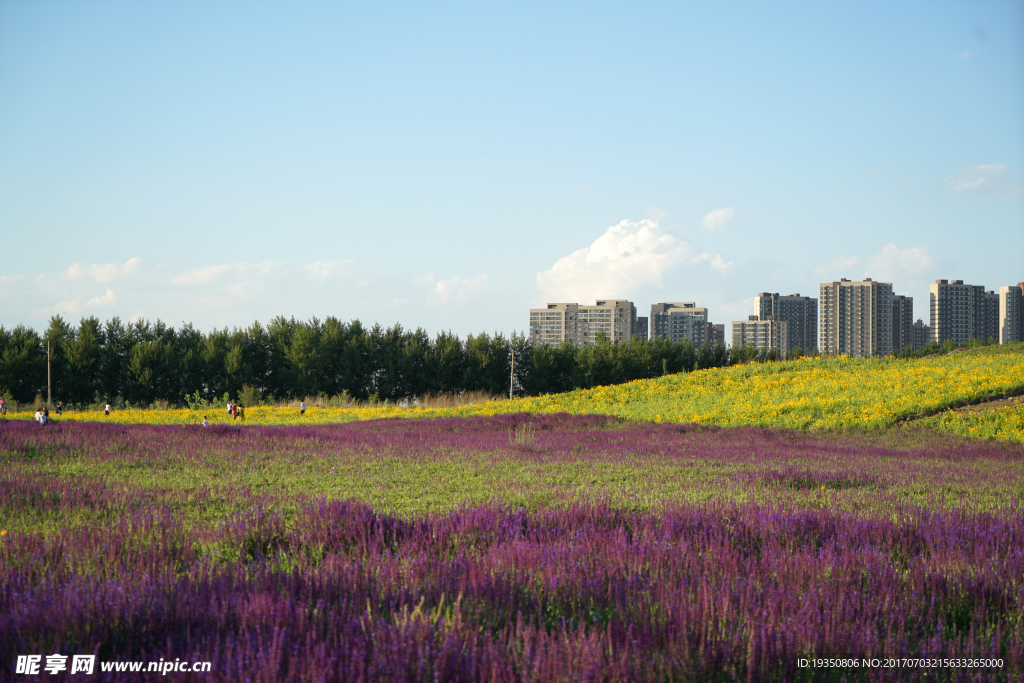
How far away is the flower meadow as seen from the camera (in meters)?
2.14

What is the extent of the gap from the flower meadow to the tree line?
4008 cm

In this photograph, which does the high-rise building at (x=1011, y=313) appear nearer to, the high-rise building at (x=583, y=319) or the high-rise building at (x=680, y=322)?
the high-rise building at (x=680, y=322)

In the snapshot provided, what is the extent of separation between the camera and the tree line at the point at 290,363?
4472 centimetres

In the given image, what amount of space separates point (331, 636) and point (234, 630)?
40 centimetres

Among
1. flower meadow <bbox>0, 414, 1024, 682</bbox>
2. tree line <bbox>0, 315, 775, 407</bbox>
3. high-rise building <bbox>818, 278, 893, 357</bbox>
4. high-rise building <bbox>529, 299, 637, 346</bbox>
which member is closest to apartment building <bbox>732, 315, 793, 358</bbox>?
high-rise building <bbox>818, 278, 893, 357</bbox>

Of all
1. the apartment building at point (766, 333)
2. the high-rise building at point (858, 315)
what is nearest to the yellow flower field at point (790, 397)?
the high-rise building at point (858, 315)

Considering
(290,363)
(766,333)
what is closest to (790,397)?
(290,363)

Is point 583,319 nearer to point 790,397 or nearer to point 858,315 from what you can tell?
point 858,315

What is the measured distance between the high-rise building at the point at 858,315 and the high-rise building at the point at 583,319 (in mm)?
50925

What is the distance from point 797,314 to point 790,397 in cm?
16695

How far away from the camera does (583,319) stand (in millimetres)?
168500

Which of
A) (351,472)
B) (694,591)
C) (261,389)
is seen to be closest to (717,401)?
(351,472)

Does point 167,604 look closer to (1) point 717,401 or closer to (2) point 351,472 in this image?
(2) point 351,472

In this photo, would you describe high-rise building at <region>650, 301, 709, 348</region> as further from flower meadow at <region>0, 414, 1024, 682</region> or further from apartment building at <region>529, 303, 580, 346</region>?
flower meadow at <region>0, 414, 1024, 682</region>
